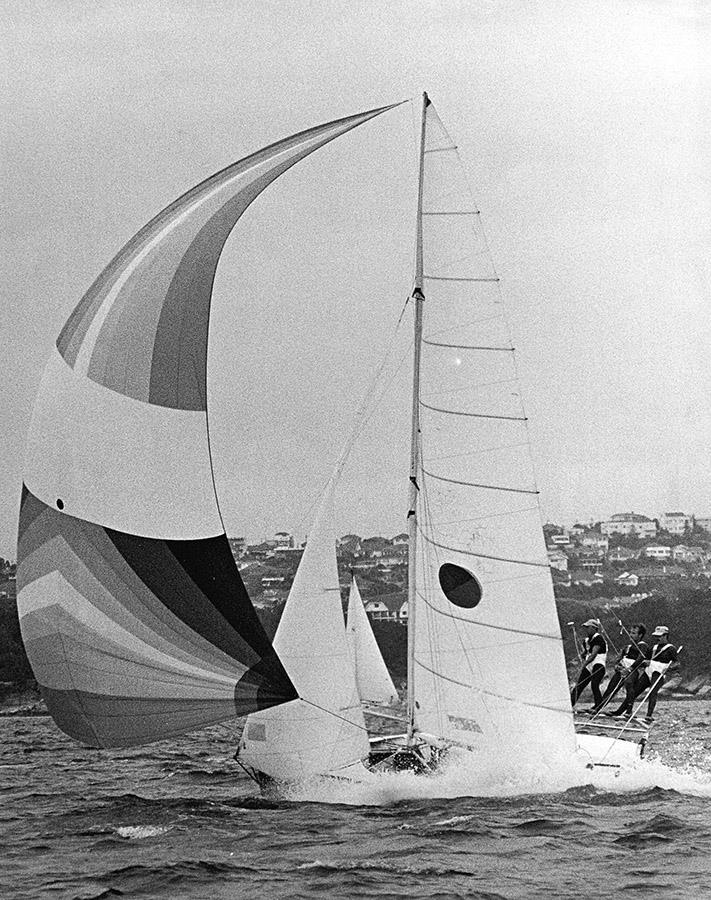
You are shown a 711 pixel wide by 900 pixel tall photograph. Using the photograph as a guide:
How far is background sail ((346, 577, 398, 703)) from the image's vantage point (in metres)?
13.6

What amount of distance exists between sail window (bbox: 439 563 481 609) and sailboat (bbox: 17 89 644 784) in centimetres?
2

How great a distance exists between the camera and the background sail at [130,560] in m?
9.78

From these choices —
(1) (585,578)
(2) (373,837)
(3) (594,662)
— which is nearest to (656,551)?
(1) (585,578)

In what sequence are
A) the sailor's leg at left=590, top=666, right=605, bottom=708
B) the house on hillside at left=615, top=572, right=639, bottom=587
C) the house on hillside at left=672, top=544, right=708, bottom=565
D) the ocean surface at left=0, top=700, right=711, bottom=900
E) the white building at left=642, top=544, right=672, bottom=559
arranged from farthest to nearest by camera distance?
the house on hillside at left=672, top=544, right=708, bottom=565 < the white building at left=642, top=544, right=672, bottom=559 < the house on hillside at left=615, top=572, right=639, bottom=587 < the sailor's leg at left=590, top=666, right=605, bottom=708 < the ocean surface at left=0, top=700, right=711, bottom=900

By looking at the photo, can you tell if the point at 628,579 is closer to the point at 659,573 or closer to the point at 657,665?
the point at 659,573

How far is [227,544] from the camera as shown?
991 cm

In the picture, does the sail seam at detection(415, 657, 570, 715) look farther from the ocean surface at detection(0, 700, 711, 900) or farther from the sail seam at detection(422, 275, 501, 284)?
the sail seam at detection(422, 275, 501, 284)

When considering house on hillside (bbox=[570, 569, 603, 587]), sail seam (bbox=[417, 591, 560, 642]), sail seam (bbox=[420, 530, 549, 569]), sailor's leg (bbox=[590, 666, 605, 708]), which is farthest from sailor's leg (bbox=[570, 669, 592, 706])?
house on hillside (bbox=[570, 569, 603, 587])

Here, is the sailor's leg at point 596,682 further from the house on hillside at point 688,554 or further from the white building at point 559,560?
the house on hillside at point 688,554

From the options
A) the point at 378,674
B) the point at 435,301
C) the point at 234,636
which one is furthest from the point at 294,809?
the point at 435,301

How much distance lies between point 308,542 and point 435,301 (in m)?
2.23

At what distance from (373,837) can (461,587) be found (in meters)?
2.35

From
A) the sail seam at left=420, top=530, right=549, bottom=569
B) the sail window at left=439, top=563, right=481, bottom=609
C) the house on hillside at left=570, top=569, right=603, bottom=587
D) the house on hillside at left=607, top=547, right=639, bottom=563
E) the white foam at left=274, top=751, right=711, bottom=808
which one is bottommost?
the white foam at left=274, top=751, right=711, bottom=808

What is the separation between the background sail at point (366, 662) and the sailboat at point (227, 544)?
2296 mm
